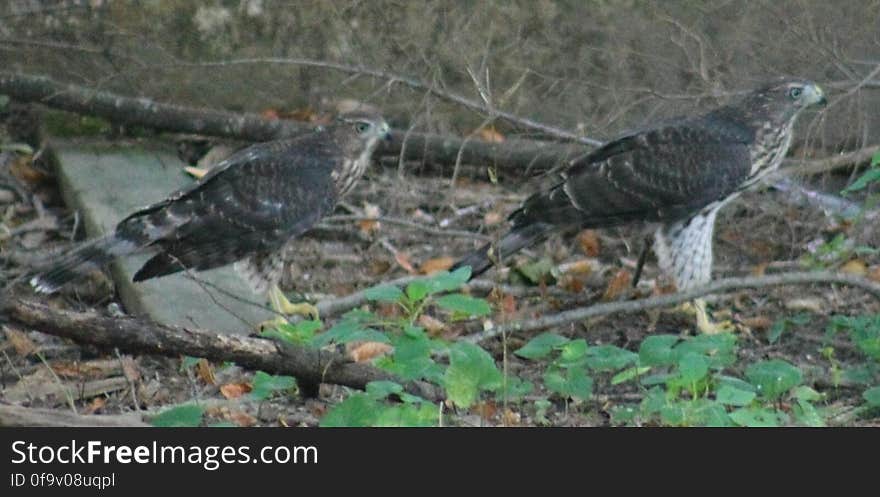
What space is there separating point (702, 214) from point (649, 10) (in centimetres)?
191

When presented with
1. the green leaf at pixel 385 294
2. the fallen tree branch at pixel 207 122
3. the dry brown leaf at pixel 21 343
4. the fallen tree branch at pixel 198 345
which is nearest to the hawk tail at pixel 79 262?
the dry brown leaf at pixel 21 343

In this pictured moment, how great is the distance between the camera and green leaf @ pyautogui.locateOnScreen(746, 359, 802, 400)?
17.1 ft

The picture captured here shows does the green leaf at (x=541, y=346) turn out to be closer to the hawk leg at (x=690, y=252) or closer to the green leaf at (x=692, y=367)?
the green leaf at (x=692, y=367)

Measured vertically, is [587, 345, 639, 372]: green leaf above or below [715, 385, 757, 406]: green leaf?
above

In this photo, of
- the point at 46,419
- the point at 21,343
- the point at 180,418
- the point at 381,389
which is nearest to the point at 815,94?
the point at 381,389

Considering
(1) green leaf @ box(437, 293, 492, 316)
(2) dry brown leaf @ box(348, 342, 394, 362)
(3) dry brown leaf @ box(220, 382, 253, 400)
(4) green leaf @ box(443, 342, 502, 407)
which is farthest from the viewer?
(2) dry brown leaf @ box(348, 342, 394, 362)

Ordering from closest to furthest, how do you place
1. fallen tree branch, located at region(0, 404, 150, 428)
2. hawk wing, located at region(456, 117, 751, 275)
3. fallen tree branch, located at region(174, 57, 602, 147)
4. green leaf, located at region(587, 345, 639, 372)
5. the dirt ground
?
fallen tree branch, located at region(0, 404, 150, 428) → green leaf, located at region(587, 345, 639, 372) → the dirt ground → hawk wing, located at region(456, 117, 751, 275) → fallen tree branch, located at region(174, 57, 602, 147)

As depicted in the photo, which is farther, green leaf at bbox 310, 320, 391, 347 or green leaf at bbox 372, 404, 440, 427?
green leaf at bbox 310, 320, 391, 347

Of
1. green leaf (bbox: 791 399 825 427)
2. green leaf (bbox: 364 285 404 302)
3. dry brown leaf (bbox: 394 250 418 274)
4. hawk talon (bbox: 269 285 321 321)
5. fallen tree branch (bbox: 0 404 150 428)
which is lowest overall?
fallen tree branch (bbox: 0 404 150 428)

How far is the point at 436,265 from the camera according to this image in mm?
8031

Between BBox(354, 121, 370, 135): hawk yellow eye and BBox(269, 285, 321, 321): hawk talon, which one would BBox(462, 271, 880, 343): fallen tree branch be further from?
BBox(354, 121, 370, 135): hawk yellow eye

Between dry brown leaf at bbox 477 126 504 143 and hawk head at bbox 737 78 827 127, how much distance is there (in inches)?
71.2

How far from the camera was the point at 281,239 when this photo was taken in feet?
23.4

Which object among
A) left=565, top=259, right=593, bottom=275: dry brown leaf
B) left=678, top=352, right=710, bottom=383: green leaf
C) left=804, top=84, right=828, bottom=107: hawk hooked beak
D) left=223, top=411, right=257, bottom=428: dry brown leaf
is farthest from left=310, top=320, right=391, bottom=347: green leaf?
left=804, top=84, right=828, bottom=107: hawk hooked beak
